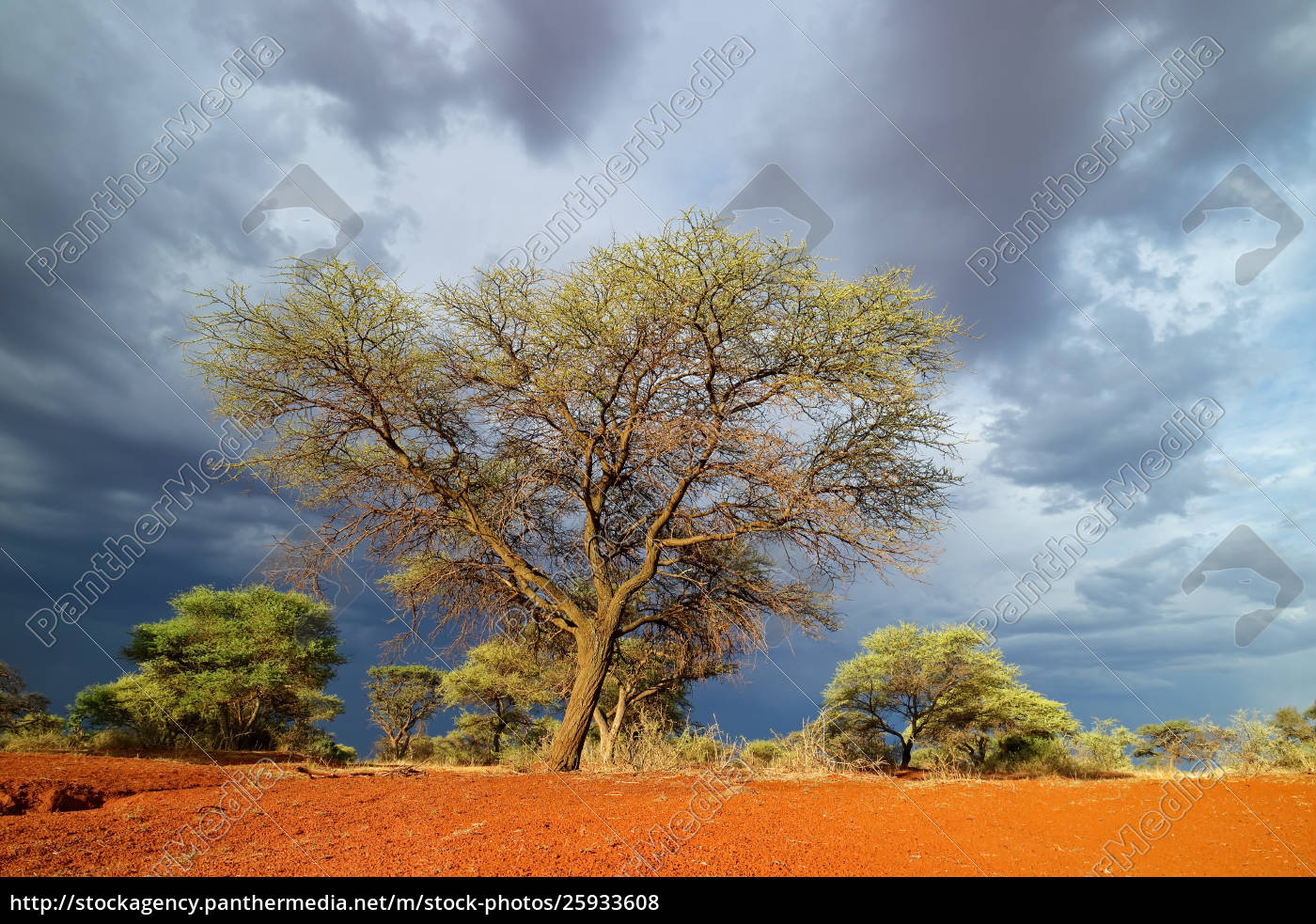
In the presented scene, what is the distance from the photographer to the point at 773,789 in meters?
7.36

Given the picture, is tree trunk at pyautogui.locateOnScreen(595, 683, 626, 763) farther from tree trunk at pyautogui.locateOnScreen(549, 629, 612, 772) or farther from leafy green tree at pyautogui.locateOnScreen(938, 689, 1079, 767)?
leafy green tree at pyautogui.locateOnScreen(938, 689, 1079, 767)

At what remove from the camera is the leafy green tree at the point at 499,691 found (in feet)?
64.5

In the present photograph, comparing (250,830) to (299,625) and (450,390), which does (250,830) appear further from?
(299,625)

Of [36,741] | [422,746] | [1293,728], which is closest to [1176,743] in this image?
[1293,728]

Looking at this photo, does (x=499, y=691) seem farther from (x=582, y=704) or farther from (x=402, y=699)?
(x=582, y=704)

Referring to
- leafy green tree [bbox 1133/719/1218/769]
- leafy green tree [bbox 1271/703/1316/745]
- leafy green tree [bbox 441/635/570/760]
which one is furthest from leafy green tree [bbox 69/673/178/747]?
leafy green tree [bbox 1271/703/1316/745]

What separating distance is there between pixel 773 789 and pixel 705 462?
4638mm

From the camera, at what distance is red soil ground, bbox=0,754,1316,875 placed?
396 cm

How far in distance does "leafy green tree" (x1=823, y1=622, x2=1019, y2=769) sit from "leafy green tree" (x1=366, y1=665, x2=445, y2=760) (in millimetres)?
15295

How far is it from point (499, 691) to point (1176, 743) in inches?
761

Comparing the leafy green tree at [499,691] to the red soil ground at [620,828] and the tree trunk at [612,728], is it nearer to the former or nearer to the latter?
the tree trunk at [612,728]

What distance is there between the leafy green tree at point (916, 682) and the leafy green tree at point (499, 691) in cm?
852

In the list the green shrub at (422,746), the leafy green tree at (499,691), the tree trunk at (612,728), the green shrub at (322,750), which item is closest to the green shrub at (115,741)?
the green shrub at (322,750)
